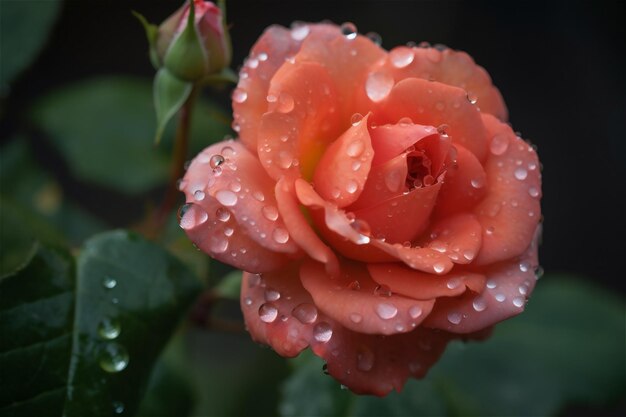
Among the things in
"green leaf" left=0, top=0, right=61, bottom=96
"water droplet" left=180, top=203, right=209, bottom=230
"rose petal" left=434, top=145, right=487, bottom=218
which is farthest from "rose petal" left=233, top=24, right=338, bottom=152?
"green leaf" left=0, top=0, right=61, bottom=96

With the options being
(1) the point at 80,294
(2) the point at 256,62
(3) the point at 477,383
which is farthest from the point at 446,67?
(3) the point at 477,383

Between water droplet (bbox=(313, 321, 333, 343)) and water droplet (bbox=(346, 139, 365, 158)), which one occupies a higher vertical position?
water droplet (bbox=(346, 139, 365, 158))

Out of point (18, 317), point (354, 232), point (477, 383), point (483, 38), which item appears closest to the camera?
point (354, 232)

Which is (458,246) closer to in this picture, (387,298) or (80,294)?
(387,298)

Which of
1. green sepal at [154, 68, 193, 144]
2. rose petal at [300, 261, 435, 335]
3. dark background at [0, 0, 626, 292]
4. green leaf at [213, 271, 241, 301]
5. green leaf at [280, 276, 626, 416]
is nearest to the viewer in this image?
rose petal at [300, 261, 435, 335]

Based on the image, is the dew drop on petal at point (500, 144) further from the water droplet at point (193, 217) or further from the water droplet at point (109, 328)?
the water droplet at point (109, 328)

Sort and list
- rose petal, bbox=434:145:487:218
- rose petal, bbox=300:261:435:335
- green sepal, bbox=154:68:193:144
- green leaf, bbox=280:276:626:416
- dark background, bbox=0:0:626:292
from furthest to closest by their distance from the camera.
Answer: dark background, bbox=0:0:626:292
green leaf, bbox=280:276:626:416
green sepal, bbox=154:68:193:144
rose petal, bbox=434:145:487:218
rose petal, bbox=300:261:435:335

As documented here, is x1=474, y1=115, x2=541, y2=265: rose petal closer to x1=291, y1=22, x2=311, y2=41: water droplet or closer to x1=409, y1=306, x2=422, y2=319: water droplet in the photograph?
x1=409, y1=306, x2=422, y2=319: water droplet

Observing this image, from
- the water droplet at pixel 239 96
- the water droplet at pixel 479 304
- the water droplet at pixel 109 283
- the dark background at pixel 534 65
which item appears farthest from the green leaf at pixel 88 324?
the dark background at pixel 534 65
